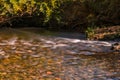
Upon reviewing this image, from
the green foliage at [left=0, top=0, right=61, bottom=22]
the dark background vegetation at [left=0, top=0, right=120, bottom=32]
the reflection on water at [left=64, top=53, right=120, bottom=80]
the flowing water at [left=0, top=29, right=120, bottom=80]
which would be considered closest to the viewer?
the reflection on water at [left=64, top=53, right=120, bottom=80]

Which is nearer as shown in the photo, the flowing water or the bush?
the flowing water

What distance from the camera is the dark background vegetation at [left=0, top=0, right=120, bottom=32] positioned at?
20.6 meters

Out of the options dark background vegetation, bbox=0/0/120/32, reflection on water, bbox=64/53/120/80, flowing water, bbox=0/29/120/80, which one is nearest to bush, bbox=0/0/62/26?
dark background vegetation, bbox=0/0/120/32

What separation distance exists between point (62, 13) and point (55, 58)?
27.2ft

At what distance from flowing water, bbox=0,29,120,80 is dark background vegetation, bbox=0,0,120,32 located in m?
2.05

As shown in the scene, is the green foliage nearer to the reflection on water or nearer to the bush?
the bush

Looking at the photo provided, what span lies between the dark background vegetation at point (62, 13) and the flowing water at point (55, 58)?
2.05m

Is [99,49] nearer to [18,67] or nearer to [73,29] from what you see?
[18,67]

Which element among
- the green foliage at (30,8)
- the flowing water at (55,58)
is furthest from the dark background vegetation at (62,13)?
the flowing water at (55,58)

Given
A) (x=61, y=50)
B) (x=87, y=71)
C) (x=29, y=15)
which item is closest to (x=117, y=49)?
(x=61, y=50)

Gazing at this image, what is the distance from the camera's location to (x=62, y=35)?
19.6 meters

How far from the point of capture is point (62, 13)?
21641 millimetres

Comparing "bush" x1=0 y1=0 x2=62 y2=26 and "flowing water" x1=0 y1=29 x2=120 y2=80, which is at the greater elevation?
"bush" x1=0 y1=0 x2=62 y2=26

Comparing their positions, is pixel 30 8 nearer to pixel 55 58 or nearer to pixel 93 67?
pixel 55 58
